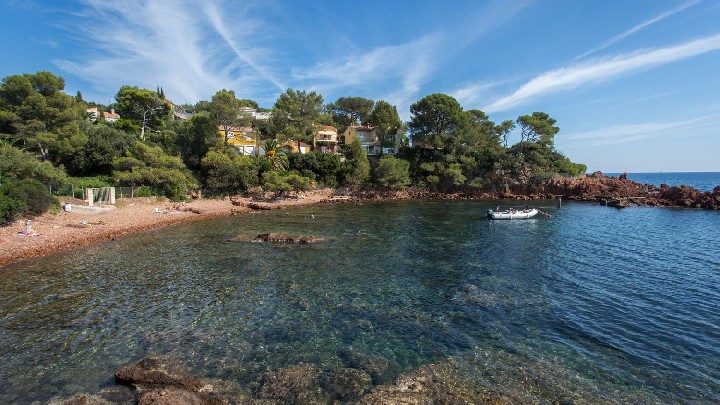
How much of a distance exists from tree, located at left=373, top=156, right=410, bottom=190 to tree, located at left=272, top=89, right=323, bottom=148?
18.6 m

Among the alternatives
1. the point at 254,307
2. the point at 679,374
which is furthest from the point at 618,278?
the point at 254,307

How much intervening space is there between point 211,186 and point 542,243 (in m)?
50.4

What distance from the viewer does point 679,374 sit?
12.9 m

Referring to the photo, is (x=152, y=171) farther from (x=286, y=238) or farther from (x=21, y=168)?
(x=286, y=238)

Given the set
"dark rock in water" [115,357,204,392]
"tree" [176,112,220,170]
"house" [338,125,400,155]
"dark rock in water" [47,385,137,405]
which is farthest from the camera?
"house" [338,125,400,155]

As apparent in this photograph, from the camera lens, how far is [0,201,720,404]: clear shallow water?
1293 centimetres

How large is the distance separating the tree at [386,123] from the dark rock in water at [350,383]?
81.9 m

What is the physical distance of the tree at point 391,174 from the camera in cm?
7669

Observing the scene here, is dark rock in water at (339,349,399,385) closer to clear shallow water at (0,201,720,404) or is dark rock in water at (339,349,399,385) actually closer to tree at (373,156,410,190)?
clear shallow water at (0,201,720,404)

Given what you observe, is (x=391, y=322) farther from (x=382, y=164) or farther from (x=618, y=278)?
→ (x=382, y=164)

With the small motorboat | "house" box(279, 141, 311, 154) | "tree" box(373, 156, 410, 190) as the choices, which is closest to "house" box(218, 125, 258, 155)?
"house" box(279, 141, 311, 154)

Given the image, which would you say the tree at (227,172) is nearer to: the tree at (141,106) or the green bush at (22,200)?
the green bush at (22,200)

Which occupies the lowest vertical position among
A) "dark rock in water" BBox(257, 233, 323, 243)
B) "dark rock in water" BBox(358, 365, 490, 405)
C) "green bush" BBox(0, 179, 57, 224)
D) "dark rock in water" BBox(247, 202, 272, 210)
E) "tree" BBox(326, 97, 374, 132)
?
"dark rock in water" BBox(358, 365, 490, 405)

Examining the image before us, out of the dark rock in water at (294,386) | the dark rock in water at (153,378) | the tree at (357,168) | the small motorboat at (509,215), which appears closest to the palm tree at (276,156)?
the tree at (357,168)
